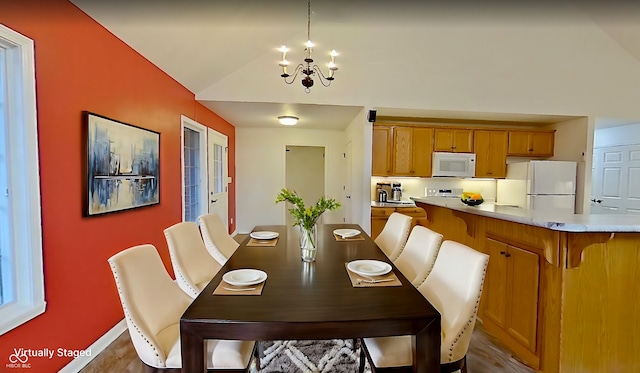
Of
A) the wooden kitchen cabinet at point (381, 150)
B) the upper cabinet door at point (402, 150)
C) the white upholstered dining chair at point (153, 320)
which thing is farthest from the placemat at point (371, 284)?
the upper cabinet door at point (402, 150)

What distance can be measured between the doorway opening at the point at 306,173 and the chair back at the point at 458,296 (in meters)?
6.09

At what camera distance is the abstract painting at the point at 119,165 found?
1982mm

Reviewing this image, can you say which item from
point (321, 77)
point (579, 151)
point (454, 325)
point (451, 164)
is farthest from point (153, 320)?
point (579, 151)

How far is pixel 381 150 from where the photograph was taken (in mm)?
4418

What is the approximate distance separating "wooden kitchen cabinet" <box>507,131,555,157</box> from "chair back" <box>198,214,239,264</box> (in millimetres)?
4486

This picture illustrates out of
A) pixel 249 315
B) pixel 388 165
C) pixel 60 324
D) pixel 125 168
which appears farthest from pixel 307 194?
pixel 249 315

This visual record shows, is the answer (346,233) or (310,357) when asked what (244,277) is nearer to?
(310,357)

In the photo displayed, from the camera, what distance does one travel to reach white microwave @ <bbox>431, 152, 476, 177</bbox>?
4496 mm

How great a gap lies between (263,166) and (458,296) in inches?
200

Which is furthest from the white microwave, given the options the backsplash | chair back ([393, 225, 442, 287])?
chair back ([393, 225, 442, 287])

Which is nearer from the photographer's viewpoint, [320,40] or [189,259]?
[189,259]

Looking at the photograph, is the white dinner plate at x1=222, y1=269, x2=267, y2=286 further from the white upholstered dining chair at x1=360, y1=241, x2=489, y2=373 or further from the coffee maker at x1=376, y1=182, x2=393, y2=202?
the coffee maker at x1=376, y1=182, x2=393, y2=202

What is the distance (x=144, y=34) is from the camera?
2.39 m

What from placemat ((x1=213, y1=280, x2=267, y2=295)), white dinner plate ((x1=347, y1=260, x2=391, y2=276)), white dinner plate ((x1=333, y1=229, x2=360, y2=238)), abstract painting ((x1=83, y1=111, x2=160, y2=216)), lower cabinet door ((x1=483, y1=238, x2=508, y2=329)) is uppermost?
abstract painting ((x1=83, y1=111, x2=160, y2=216))
